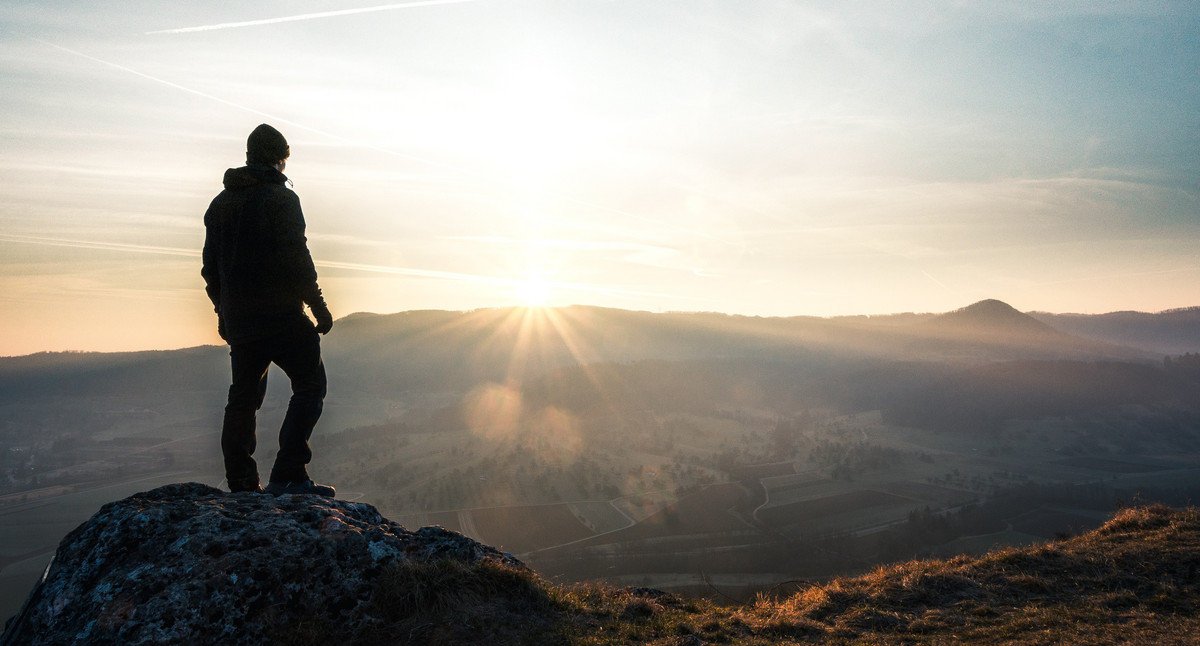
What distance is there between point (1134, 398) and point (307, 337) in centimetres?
20173

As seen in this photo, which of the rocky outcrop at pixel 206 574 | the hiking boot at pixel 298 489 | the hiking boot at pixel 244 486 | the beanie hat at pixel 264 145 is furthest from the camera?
the hiking boot at pixel 298 489

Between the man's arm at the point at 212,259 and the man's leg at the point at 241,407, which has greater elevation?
the man's arm at the point at 212,259

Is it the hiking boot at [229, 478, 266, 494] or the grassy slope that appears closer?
the grassy slope

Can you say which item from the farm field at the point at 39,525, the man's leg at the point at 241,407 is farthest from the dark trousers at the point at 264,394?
the farm field at the point at 39,525

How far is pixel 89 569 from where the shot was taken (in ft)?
14.7

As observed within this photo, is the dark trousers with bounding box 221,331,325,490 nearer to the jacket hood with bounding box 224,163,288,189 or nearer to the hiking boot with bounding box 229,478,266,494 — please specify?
the hiking boot with bounding box 229,478,266,494

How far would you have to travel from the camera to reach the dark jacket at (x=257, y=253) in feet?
19.1

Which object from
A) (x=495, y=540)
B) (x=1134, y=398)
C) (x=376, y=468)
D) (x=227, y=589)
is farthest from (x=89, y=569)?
(x=1134, y=398)

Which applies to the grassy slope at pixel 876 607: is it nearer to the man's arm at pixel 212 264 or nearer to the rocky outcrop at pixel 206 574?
the rocky outcrop at pixel 206 574

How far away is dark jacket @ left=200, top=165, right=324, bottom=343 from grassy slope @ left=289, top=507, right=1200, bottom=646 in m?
3.07

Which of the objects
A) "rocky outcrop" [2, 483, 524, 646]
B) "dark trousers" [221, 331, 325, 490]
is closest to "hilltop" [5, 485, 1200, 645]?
"rocky outcrop" [2, 483, 524, 646]

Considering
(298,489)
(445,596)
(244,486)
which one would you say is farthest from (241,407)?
(445,596)

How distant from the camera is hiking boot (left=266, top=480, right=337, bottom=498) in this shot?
6.41 m

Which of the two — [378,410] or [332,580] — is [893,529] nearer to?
[332,580]
